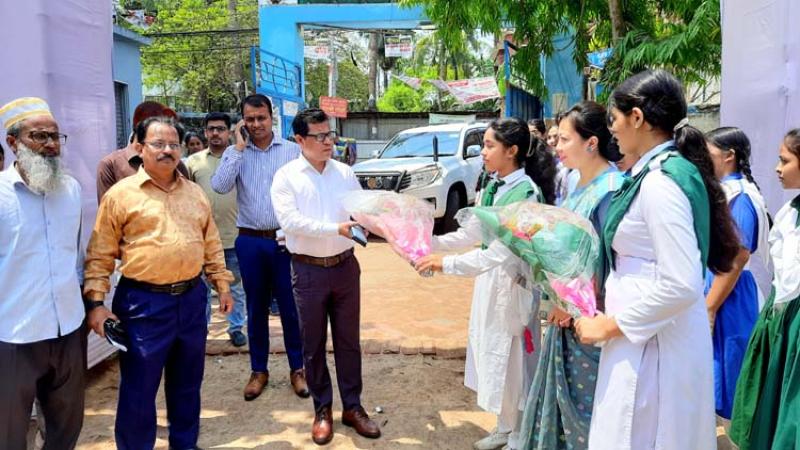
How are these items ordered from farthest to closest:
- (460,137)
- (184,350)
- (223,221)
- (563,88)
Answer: (563,88), (460,137), (223,221), (184,350)

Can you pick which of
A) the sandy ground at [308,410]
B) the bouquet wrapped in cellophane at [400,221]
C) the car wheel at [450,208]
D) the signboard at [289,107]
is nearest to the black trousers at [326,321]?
the sandy ground at [308,410]

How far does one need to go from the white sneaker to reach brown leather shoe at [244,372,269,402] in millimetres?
1512

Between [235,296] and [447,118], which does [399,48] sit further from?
[235,296]

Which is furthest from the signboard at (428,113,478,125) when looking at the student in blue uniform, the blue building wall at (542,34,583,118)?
the student in blue uniform

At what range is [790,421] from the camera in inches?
79.7

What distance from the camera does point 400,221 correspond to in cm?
281

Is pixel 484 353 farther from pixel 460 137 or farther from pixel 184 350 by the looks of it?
pixel 460 137

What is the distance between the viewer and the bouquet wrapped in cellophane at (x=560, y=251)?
1913 mm

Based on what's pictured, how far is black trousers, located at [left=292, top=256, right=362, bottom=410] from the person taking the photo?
3186 millimetres

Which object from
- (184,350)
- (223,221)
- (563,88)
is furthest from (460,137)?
(184,350)

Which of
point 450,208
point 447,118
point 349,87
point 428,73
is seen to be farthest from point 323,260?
point 428,73

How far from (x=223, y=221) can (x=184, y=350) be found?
206 cm

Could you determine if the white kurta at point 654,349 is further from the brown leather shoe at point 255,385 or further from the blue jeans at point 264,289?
the brown leather shoe at point 255,385

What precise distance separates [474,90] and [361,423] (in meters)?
14.6
